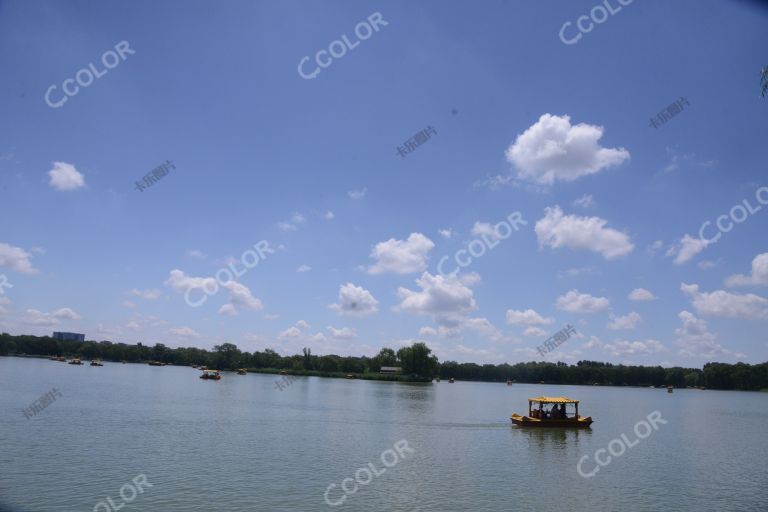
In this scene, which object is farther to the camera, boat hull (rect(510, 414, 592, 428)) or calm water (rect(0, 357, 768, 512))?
→ boat hull (rect(510, 414, 592, 428))

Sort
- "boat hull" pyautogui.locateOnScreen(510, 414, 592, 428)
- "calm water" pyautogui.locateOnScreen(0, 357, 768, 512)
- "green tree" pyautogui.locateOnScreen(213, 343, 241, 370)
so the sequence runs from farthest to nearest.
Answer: "green tree" pyautogui.locateOnScreen(213, 343, 241, 370) < "boat hull" pyautogui.locateOnScreen(510, 414, 592, 428) < "calm water" pyautogui.locateOnScreen(0, 357, 768, 512)

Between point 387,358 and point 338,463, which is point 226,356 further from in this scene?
point 338,463

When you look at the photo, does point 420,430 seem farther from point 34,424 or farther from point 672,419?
point 672,419

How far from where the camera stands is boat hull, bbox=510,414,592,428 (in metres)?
50.4

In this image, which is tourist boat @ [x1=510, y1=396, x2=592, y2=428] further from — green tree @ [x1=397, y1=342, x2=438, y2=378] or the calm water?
green tree @ [x1=397, y1=342, x2=438, y2=378]

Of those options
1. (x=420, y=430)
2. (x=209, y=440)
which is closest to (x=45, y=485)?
(x=209, y=440)

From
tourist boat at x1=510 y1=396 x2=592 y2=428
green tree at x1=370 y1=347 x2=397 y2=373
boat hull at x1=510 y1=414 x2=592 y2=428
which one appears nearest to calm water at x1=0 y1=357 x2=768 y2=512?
boat hull at x1=510 y1=414 x2=592 y2=428

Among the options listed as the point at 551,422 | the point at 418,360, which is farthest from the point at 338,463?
the point at 418,360

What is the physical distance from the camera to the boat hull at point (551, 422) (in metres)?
50.4

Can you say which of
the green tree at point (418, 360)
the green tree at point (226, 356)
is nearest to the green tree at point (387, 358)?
the green tree at point (418, 360)

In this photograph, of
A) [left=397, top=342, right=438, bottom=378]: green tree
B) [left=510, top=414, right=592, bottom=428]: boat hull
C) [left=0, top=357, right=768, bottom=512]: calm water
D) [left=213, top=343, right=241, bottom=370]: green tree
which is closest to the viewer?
[left=0, top=357, right=768, bottom=512]: calm water

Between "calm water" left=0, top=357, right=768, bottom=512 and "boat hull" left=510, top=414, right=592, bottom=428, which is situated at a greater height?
"boat hull" left=510, top=414, right=592, bottom=428

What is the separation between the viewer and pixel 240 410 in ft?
185

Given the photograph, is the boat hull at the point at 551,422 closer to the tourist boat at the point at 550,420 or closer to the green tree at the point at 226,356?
the tourist boat at the point at 550,420
